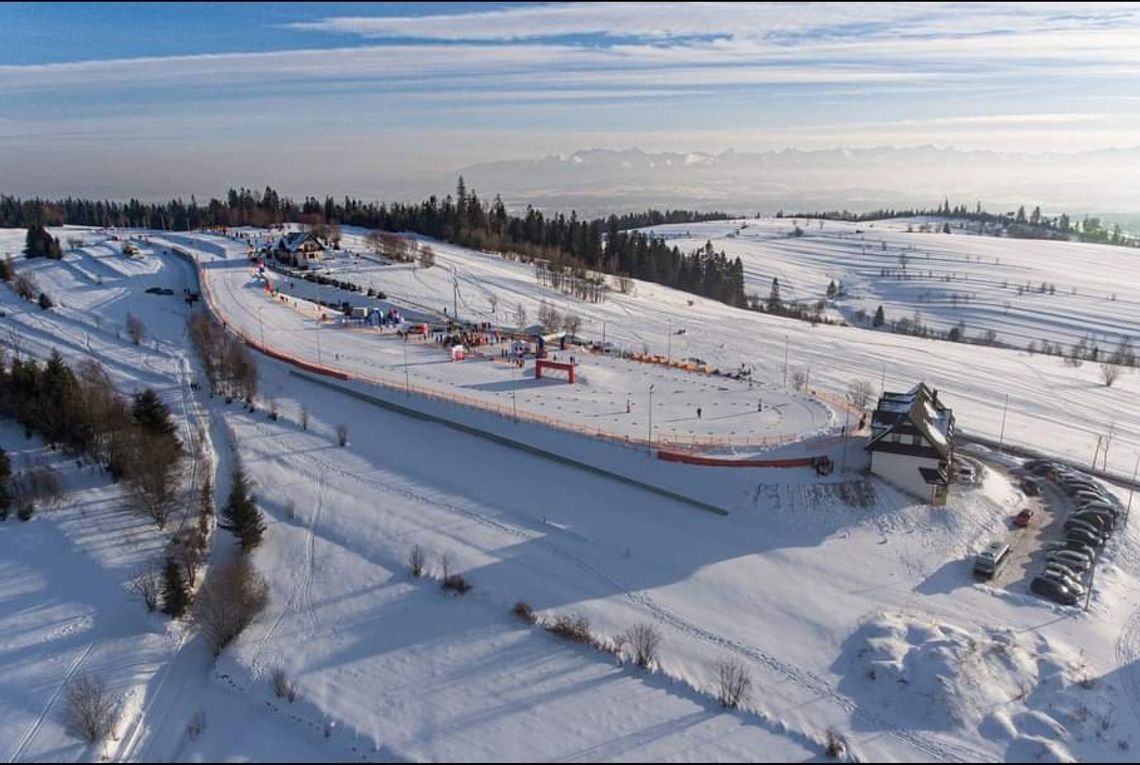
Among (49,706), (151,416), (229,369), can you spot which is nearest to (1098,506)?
(49,706)

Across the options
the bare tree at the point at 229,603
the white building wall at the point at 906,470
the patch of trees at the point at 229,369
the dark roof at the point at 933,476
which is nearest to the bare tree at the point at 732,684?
the white building wall at the point at 906,470

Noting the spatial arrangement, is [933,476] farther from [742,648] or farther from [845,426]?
[742,648]

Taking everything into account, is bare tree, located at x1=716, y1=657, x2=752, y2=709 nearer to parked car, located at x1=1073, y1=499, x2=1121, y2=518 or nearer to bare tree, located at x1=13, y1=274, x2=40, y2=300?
parked car, located at x1=1073, y1=499, x2=1121, y2=518

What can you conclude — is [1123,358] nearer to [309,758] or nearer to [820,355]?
[820,355]

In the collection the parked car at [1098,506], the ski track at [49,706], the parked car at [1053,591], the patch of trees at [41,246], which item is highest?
the patch of trees at [41,246]

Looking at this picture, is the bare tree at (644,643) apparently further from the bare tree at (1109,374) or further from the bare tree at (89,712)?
the bare tree at (1109,374)

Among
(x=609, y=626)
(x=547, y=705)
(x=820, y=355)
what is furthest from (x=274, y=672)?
(x=820, y=355)

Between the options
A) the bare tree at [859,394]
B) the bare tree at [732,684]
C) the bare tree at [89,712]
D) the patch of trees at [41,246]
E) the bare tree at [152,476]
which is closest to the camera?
the bare tree at [89,712]
